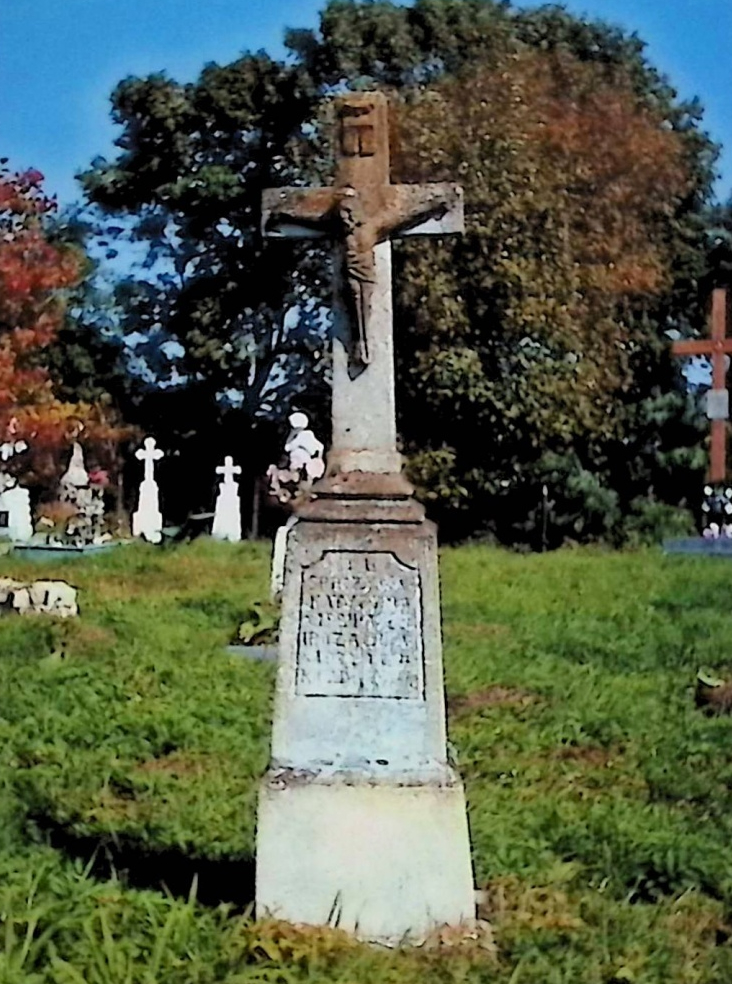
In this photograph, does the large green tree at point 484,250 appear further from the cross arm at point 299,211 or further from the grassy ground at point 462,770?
the cross arm at point 299,211

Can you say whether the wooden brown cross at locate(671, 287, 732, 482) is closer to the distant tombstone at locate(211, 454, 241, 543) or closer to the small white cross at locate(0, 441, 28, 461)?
the distant tombstone at locate(211, 454, 241, 543)

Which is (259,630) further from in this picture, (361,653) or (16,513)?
(16,513)

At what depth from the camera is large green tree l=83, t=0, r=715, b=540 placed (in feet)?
63.9

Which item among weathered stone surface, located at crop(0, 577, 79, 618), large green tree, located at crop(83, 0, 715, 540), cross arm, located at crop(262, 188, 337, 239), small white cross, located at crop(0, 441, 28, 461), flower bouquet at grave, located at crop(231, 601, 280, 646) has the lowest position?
flower bouquet at grave, located at crop(231, 601, 280, 646)

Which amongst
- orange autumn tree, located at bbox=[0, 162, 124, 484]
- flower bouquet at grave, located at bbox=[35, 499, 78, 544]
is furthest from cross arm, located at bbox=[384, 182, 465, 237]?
orange autumn tree, located at bbox=[0, 162, 124, 484]

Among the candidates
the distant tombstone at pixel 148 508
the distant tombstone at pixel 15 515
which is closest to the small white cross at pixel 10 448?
the distant tombstone at pixel 15 515

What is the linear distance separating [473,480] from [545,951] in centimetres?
1640

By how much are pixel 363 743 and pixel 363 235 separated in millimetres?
1477

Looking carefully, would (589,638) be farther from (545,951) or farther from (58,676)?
(545,951)

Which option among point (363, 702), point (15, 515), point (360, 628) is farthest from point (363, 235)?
point (15, 515)

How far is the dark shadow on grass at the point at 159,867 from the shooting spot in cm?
431

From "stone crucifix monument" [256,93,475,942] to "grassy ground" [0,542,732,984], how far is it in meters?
0.16

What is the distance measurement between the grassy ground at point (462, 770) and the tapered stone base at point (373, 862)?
0.12 meters

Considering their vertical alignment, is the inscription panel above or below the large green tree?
below
